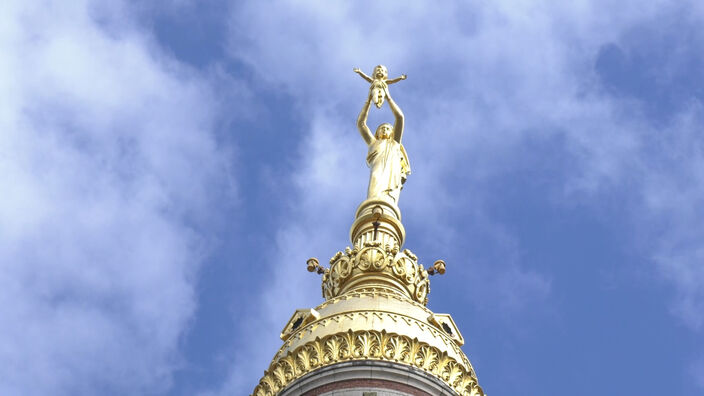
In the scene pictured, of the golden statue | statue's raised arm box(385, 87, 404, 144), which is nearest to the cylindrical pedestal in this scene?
the golden statue

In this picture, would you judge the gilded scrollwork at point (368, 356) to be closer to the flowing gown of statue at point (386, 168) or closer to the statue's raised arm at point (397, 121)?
the flowing gown of statue at point (386, 168)

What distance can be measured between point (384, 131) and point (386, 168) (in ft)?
5.61

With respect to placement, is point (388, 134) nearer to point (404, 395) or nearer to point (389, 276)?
point (389, 276)

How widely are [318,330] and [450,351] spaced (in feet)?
7.91

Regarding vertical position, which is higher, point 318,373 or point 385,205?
point 385,205

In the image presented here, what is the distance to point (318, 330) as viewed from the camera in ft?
90.5

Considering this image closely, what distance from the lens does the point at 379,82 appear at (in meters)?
35.2

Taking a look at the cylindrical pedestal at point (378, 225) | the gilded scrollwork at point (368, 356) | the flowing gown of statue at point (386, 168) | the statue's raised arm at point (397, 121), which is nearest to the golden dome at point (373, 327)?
the gilded scrollwork at point (368, 356)

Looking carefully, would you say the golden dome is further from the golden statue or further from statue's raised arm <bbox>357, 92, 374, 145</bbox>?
statue's raised arm <bbox>357, 92, 374, 145</bbox>

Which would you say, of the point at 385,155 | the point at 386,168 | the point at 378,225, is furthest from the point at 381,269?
the point at 385,155

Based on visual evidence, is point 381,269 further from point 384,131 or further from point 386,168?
point 384,131

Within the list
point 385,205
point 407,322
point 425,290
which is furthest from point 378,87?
point 407,322

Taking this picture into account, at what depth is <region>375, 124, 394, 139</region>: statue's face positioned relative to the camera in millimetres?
34750

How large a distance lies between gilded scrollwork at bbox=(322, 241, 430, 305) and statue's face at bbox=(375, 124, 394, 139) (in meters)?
4.83
